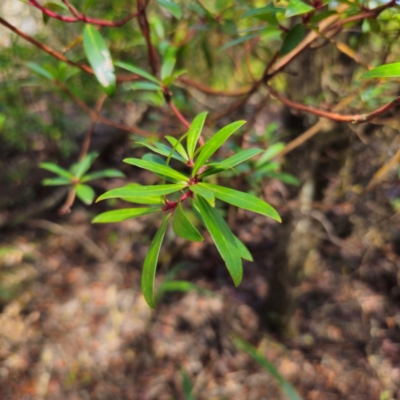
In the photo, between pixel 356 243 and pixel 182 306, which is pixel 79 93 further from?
pixel 356 243

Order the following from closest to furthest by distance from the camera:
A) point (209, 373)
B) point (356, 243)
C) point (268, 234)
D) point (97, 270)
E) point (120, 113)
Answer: point (209, 373) → point (356, 243) → point (97, 270) → point (268, 234) → point (120, 113)

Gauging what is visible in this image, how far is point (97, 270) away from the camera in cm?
214

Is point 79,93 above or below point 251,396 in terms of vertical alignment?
above

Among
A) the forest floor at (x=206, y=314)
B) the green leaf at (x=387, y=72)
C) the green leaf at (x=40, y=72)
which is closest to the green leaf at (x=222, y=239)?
the green leaf at (x=387, y=72)

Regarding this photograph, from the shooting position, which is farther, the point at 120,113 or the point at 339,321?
the point at 120,113

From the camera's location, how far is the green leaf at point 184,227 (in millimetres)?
421

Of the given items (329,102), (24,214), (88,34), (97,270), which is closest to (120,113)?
(24,214)

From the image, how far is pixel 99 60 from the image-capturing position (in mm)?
628

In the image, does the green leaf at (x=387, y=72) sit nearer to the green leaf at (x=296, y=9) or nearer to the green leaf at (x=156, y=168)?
the green leaf at (x=296, y=9)

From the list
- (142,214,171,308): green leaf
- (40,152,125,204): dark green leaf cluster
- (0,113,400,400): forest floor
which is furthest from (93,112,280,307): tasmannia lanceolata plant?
(0,113,400,400): forest floor

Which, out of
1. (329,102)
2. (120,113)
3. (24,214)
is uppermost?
(329,102)

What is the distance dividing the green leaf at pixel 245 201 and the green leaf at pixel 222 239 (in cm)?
3

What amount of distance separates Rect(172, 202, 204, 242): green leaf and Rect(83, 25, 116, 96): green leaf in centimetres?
33

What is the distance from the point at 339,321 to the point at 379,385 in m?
0.36
